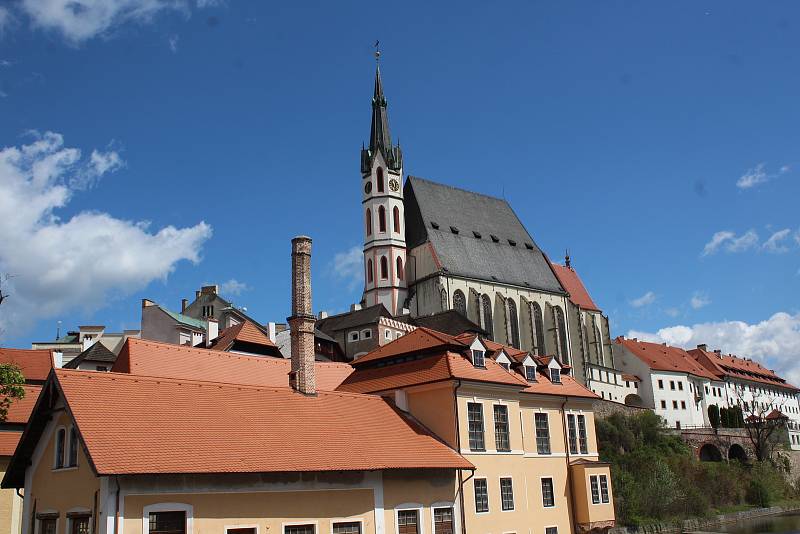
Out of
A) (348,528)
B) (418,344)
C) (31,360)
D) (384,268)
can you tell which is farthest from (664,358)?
(348,528)

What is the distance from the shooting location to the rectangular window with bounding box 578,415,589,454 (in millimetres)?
38531

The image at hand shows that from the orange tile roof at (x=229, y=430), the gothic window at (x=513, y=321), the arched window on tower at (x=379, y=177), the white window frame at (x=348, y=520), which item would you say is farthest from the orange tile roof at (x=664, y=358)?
the white window frame at (x=348, y=520)

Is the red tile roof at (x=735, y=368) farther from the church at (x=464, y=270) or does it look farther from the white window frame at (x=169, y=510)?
the white window frame at (x=169, y=510)

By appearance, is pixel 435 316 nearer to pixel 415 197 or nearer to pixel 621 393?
pixel 415 197

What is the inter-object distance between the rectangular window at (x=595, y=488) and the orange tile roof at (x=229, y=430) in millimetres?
9814

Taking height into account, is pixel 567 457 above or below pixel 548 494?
above

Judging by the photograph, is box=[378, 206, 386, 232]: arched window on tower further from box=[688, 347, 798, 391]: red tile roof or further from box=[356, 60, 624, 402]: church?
box=[688, 347, 798, 391]: red tile roof

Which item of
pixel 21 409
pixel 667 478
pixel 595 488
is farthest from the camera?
pixel 667 478

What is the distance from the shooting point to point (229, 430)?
80.3ft

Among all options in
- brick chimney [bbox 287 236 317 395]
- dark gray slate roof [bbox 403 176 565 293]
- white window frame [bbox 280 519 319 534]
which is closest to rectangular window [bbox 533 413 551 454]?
brick chimney [bbox 287 236 317 395]

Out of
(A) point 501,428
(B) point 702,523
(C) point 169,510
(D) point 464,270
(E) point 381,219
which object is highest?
(E) point 381,219

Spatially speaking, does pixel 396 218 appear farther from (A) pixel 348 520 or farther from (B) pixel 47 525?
(B) pixel 47 525

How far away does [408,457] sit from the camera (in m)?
27.8

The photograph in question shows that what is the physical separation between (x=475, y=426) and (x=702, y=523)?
108 feet
